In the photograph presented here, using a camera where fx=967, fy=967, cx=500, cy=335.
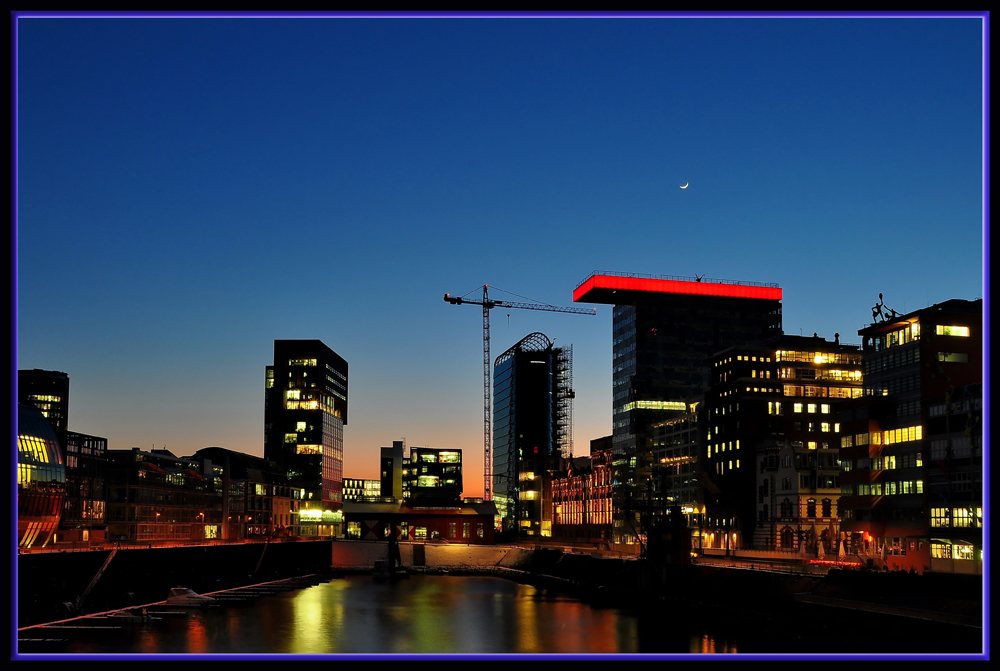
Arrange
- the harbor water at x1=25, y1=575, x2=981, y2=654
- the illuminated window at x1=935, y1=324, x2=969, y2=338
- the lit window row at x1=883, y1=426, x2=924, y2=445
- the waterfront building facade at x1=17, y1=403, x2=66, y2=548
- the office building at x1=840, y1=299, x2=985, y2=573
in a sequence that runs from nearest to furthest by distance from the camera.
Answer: the harbor water at x1=25, y1=575, x2=981, y2=654 < the office building at x1=840, y1=299, x2=985, y2=573 < the lit window row at x1=883, y1=426, x2=924, y2=445 < the illuminated window at x1=935, y1=324, x2=969, y2=338 < the waterfront building facade at x1=17, y1=403, x2=66, y2=548

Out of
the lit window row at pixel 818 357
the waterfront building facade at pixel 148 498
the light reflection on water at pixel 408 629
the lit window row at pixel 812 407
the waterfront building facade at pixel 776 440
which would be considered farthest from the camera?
the lit window row at pixel 818 357

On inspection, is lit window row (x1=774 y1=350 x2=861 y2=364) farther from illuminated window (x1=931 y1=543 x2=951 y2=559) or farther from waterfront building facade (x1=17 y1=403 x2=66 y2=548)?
waterfront building facade (x1=17 y1=403 x2=66 y2=548)

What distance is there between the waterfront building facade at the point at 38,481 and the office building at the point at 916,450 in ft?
304

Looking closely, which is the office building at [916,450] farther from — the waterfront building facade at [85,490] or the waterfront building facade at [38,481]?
the waterfront building facade at [85,490]

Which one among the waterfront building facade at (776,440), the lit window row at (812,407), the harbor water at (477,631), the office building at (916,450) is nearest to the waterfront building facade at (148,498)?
the harbor water at (477,631)

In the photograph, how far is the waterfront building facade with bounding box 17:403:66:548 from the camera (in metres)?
108

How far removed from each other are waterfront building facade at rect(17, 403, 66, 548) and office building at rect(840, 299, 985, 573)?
9252cm

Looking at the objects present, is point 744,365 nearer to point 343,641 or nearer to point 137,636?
point 343,641

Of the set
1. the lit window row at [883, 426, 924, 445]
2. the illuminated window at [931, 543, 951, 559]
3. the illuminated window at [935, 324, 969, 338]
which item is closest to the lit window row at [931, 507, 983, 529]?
the illuminated window at [931, 543, 951, 559]

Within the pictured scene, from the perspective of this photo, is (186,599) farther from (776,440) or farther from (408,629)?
(776,440)

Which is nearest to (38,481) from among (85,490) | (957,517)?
(85,490)

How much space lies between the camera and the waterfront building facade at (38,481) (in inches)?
4269

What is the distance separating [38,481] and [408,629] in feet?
152

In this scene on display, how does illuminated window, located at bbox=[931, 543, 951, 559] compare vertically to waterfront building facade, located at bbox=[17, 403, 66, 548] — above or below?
below
